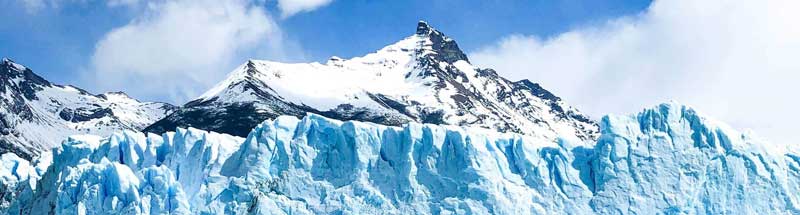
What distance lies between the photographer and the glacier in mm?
49625

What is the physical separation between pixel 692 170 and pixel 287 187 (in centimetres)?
1754

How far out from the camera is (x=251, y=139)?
5225cm

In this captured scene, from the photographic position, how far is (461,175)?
165ft

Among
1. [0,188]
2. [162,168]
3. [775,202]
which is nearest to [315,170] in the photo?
[162,168]

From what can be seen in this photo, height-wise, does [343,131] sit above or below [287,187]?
above

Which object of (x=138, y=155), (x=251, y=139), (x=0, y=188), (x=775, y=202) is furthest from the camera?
(x=0, y=188)

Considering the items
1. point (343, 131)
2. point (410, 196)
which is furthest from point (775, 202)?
point (343, 131)

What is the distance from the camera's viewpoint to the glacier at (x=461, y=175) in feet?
163

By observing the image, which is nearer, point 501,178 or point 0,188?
point 501,178

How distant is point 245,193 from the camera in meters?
50.2

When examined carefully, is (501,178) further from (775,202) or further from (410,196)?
(775,202)

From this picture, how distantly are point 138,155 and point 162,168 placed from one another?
515 cm

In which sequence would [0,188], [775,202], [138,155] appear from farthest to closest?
[0,188]
[138,155]
[775,202]

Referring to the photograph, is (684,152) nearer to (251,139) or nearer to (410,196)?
(410,196)
